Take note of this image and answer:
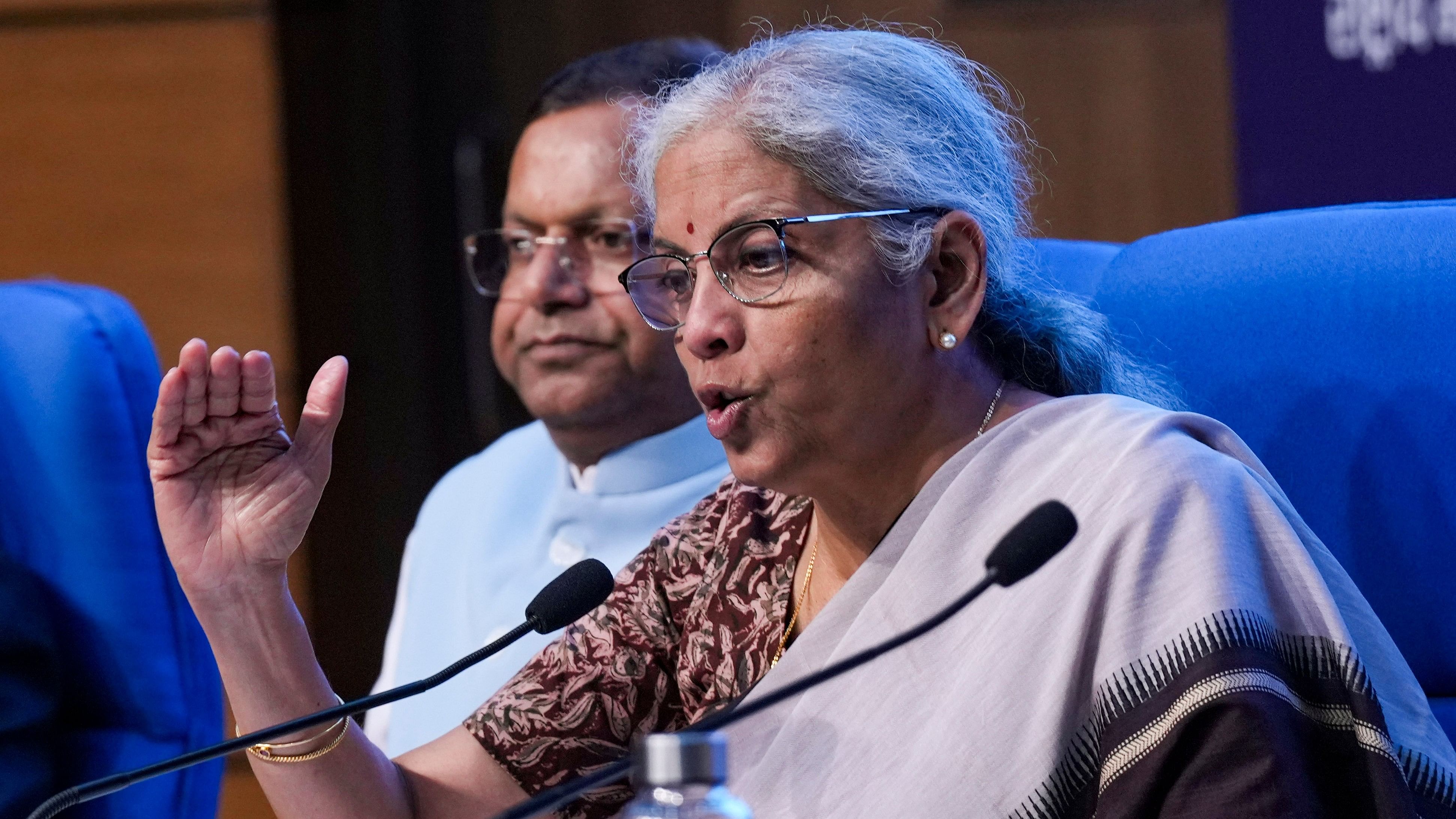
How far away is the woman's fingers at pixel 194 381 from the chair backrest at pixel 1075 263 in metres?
0.81

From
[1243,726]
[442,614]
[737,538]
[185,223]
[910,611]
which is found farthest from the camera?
[185,223]

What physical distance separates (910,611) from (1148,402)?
0.33 metres

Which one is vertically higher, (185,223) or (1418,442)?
(185,223)

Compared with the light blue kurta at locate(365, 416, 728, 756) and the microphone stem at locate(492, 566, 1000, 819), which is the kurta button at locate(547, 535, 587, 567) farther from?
the microphone stem at locate(492, 566, 1000, 819)

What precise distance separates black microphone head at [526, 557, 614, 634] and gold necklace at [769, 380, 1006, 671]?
0.87 ft

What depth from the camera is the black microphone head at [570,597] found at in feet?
Result: 3.38

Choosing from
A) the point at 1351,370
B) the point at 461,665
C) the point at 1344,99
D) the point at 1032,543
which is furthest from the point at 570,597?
the point at 1344,99

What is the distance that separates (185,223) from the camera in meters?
2.88

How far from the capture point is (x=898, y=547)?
1.22 metres

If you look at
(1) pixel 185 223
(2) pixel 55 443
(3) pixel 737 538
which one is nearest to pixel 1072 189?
(1) pixel 185 223

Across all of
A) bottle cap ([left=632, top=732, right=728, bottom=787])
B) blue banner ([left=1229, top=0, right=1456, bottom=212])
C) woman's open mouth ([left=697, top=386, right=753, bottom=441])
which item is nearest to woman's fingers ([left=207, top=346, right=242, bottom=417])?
woman's open mouth ([left=697, top=386, right=753, bottom=441])

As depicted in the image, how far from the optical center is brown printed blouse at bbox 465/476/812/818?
1.35 metres

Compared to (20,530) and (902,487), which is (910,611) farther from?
(20,530)

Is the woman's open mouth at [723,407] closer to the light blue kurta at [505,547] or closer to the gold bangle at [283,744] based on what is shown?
the gold bangle at [283,744]
